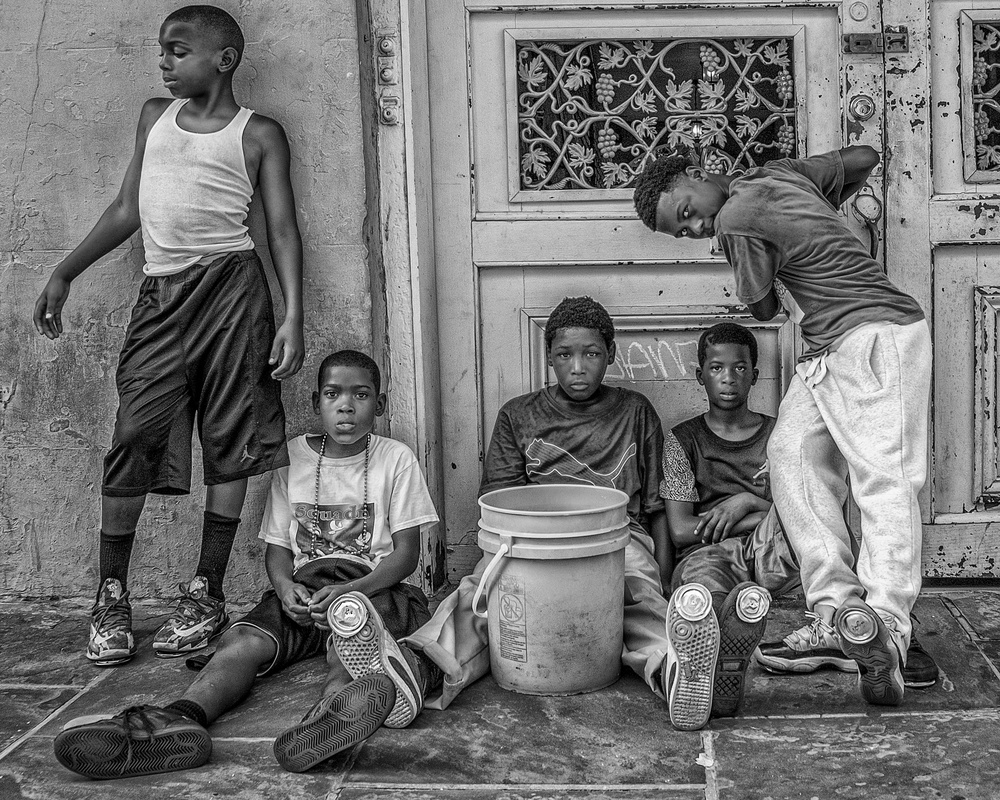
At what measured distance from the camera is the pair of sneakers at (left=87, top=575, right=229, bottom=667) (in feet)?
10.4

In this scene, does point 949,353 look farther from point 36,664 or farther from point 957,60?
point 36,664

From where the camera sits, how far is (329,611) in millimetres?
2559

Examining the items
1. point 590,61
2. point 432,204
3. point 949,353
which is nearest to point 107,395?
point 432,204

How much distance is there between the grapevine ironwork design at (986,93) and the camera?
3.56 metres

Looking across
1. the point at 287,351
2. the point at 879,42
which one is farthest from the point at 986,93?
the point at 287,351

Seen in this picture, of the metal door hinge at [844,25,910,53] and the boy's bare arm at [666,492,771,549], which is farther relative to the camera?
the metal door hinge at [844,25,910,53]

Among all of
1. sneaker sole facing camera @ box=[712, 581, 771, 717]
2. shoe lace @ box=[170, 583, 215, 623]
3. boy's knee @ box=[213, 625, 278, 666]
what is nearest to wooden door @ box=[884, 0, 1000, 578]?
sneaker sole facing camera @ box=[712, 581, 771, 717]

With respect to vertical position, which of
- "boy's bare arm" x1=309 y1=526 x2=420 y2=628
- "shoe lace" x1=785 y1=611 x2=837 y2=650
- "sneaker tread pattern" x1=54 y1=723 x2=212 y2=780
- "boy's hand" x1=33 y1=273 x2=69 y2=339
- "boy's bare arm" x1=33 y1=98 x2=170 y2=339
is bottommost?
"sneaker tread pattern" x1=54 y1=723 x2=212 y2=780

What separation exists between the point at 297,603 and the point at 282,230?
1.16 m

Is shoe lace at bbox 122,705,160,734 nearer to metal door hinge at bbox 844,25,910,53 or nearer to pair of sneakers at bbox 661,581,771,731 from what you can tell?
pair of sneakers at bbox 661,581,771,731

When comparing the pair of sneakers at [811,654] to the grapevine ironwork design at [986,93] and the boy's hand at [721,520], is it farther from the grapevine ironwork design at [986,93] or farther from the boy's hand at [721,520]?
the grapevine ironwork design at [986,93]

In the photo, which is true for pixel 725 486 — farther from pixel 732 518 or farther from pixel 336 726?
pixel 336 726

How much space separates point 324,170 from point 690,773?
2.16 metres

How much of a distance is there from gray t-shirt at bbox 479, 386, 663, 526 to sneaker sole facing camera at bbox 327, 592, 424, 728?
0.96 m
